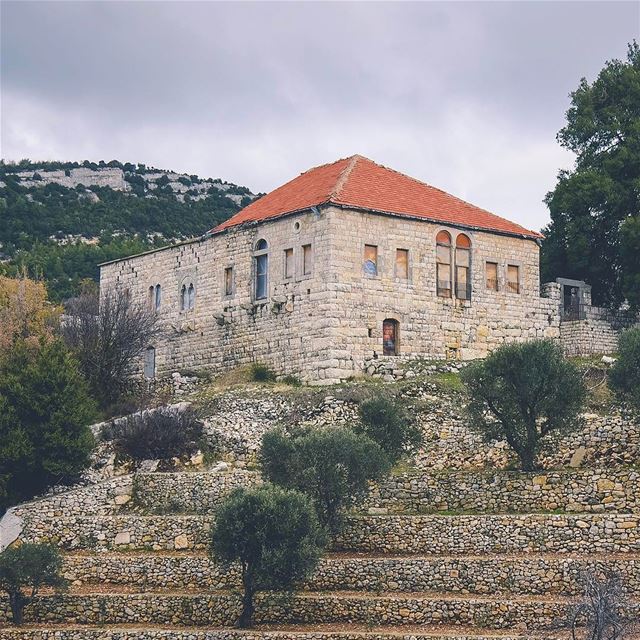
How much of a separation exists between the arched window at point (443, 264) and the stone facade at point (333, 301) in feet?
0.75

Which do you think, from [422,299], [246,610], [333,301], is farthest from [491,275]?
[246,610]

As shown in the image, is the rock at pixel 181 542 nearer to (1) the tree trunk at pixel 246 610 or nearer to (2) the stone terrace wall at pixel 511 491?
(1) the tree trunk at pixel 246 610

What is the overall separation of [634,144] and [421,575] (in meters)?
25.0

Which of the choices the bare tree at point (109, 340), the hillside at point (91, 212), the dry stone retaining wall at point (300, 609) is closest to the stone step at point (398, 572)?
the dry stone retaining wall at point (300, 609)

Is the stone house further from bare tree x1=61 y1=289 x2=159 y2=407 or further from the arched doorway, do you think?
bare tree x1=61 y1=289 x2=159 y2=407

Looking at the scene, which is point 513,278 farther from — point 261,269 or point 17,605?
point 17,605

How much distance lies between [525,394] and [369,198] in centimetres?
1212

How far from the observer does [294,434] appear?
36.0 m

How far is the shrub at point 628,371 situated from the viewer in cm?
3619

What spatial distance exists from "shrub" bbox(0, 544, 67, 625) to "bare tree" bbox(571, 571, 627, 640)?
12533 mm

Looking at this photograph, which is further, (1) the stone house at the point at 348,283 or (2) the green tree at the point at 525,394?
(1) the stone house at the point at 348,283

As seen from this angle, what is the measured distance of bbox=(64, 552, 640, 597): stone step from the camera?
30859 millimetres

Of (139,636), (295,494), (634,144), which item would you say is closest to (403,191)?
(634,144)

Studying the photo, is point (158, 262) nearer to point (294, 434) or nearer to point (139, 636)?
point (294, 434)
